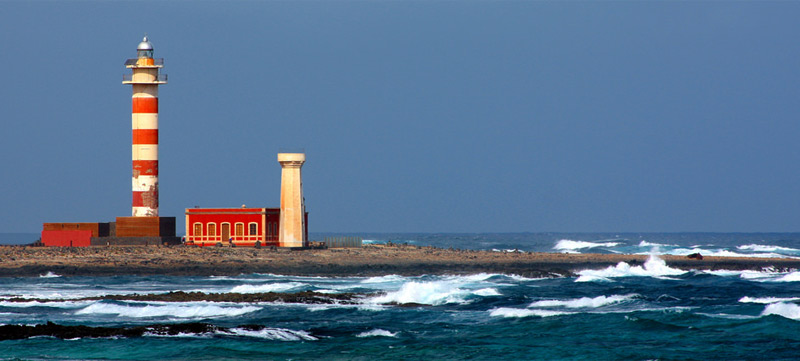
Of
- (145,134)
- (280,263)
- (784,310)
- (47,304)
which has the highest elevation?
(145,134)

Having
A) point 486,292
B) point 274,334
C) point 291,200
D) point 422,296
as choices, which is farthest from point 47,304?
point 291,200

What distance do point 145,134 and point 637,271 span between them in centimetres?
2223

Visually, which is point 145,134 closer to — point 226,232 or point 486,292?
point 226,232

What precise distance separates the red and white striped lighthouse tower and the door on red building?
3.50 metres

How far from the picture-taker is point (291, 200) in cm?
4975

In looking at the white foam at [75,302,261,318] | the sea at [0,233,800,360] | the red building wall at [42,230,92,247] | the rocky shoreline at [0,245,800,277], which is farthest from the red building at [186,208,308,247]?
the white foam at [75,302,261,318]

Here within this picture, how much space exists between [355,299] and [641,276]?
16.0 metres

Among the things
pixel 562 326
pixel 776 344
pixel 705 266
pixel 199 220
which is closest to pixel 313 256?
pixel 199 220

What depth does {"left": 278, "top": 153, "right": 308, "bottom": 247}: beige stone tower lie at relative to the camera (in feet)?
163

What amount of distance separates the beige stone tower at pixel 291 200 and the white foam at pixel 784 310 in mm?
26992

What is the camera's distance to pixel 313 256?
47.4 metres

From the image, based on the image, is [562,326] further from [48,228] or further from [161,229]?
[48,228]

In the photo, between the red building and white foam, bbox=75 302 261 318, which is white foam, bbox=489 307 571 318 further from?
the red building

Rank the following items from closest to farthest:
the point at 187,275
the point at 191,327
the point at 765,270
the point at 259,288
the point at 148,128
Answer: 1. the point at 191,327
2. the point at 259,288
3. the point at 187,275
4. the point at 765,270
5. the point at 148,128
